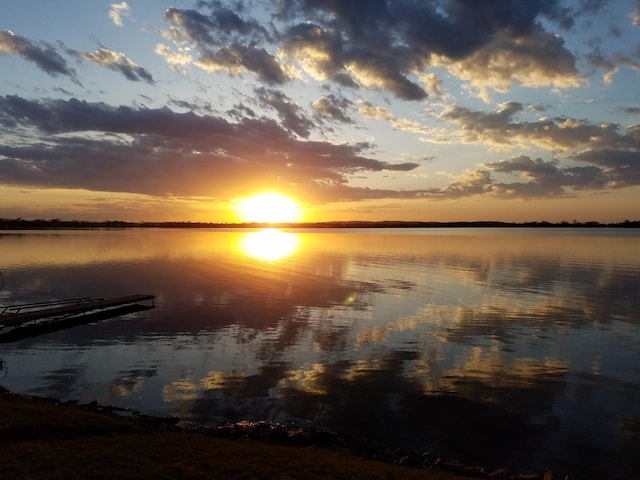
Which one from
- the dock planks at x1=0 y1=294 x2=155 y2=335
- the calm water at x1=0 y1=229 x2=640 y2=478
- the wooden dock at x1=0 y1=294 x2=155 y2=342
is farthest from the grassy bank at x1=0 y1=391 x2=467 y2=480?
the dock planks at x1=0 y1=294 x2=155 y2=335

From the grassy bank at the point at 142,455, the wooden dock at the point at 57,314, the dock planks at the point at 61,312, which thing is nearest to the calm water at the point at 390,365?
the wooden dock at the point at 57,314

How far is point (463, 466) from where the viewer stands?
1408 centimetres

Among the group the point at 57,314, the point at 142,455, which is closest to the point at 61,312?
the point at 57,314

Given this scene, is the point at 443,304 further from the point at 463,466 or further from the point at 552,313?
the point at 463,466

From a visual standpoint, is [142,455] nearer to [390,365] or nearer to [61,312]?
[390,365]

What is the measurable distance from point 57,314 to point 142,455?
29.5 m

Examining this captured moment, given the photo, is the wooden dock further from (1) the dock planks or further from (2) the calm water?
(2) the calm water

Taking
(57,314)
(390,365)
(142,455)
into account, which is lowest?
(390,365)

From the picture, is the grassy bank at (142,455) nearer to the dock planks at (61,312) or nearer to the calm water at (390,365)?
the calm water at (390,365)

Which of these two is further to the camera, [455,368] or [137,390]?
[455,368]

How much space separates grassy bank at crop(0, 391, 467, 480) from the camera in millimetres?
11195

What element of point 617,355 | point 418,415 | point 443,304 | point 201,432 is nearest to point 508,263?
point 443,304

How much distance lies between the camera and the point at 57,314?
1444 inches

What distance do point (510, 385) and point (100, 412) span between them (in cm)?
1792
